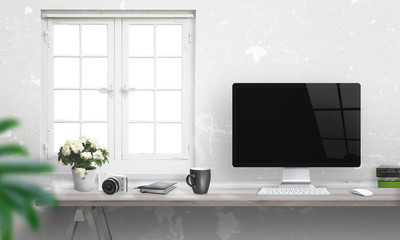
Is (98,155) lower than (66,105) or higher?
lower

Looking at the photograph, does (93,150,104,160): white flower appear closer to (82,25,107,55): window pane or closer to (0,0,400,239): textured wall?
(0,0,400,239): textured wall

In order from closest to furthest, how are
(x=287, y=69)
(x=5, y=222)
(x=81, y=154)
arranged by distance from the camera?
(x=5, y=222)
(x=81, y=154)
(x=287, y=69)

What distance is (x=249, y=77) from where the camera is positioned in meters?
Result: 2.71

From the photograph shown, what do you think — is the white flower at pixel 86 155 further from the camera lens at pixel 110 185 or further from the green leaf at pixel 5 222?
the green leaf at pixel 5 222

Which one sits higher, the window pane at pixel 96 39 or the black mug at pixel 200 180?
the window pane at pixel 96 39

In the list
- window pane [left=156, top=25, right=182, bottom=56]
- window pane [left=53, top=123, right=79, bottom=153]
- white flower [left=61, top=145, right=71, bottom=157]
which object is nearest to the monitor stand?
window pane [left=156, top=25, right=182, bottom=56]

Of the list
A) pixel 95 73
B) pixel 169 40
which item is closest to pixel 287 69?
pixel 169 40

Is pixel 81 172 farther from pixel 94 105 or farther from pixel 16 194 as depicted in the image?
pixel 16 194

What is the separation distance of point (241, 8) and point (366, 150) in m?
1.25

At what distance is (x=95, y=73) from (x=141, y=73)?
316mm

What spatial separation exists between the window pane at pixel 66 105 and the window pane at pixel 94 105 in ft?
0.18

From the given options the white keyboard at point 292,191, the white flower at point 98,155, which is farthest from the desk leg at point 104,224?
the white keyboard at point 292,191

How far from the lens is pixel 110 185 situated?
7.61ft

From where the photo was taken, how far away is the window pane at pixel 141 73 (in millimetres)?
2814
